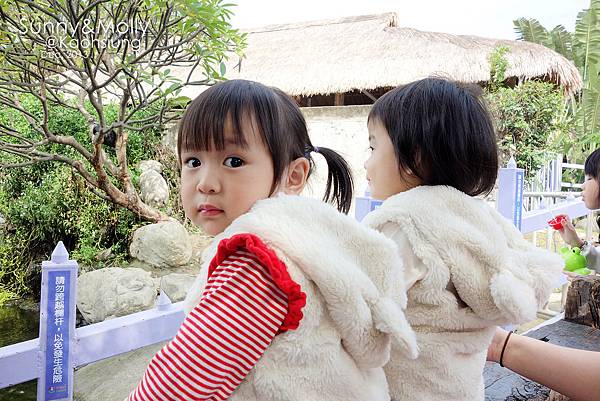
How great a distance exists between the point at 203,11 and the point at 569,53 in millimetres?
13503

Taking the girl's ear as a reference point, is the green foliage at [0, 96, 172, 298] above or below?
below

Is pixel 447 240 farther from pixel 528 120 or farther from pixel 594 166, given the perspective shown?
pixel 528 120

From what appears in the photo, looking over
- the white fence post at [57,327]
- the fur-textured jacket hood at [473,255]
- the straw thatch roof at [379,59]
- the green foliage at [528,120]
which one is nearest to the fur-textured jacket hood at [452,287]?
the fur-textured jacket hood at [473,255]

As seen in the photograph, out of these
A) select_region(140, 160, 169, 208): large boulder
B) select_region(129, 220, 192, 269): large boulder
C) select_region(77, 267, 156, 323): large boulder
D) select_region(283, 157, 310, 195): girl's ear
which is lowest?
select_region(77, 267, 156, 323): large boulder

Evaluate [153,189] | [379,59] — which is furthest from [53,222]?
[379,59]

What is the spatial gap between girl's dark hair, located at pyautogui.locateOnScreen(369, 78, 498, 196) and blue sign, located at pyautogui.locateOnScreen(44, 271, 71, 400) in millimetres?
1133

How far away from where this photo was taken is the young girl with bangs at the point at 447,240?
3.48ft

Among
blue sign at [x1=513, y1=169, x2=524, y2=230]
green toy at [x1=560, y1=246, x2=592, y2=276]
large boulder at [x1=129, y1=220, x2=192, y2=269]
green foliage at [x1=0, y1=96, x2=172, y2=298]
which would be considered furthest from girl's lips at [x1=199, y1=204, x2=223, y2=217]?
green foliage at [x1=0, y1=96, x2=172, y2=298]

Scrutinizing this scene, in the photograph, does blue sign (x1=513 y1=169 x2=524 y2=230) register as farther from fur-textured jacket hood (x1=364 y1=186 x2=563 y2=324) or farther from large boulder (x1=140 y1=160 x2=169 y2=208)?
large boulder (x1=140 y1=160 x2=169 y2=208)

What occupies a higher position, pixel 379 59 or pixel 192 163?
pixel 379 59

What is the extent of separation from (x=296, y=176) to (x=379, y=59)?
27.9ft

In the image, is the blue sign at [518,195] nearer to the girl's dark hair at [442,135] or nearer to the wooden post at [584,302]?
the wooden post at [584,302]

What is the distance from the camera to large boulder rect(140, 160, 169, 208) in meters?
7.39

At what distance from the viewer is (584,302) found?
159 cm
